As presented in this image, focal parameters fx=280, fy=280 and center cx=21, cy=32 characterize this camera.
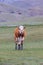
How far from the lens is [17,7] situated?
27.7 feet

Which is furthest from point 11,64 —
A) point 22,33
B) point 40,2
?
point 40,2

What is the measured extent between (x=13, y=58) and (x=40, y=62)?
59cm

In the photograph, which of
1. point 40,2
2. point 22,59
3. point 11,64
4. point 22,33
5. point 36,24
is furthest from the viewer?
point 36,24

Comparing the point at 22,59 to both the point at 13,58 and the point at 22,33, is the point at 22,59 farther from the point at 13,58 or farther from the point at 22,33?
→ the point at 22,33

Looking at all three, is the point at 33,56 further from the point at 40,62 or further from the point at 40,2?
the point at 40,2

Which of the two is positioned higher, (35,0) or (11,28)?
(35,0)

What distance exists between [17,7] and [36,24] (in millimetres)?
988

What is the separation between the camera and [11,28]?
8547 millimetres

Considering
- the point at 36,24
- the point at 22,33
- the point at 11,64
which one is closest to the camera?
the point at 11,64

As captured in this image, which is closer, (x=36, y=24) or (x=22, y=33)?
(x=22, y=33)

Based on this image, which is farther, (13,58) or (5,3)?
(5,3)

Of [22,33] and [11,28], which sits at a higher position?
[22,33]

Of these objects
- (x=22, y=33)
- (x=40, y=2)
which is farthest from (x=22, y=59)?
(x=40, y=2)

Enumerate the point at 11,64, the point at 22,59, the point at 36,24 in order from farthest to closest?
1. the point at 36,24
2. the point at 22,59
3. the point at 11,64
